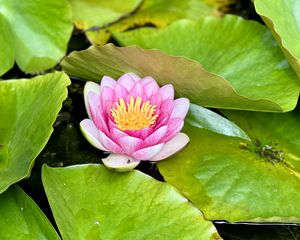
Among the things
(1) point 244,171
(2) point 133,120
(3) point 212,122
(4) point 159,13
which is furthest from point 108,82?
(4) point 159,13

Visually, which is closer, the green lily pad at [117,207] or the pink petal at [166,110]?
the green lily pad at [117,207]

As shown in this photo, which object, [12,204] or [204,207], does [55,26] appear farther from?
[204,207]

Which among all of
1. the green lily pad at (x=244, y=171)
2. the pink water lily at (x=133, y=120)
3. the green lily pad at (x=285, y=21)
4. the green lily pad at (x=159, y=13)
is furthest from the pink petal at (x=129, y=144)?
the green lily pad at (x=159, y=13)

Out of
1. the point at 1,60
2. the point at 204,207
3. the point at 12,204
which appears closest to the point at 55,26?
the point at 1,60

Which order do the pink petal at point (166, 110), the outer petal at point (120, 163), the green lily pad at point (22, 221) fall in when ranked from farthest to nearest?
the pink petal at point (166, 110)
the outer petal at point (120, 163)
the green lily pad at point (22, 221)

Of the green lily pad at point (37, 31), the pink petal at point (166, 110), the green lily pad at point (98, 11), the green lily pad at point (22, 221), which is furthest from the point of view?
the green lily pad at point (98, 11)

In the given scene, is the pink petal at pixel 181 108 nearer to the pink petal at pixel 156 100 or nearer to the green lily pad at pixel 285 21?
the pink petal at pixel 156 100

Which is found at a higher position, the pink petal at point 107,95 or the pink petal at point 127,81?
the pink petal at point 127,81
